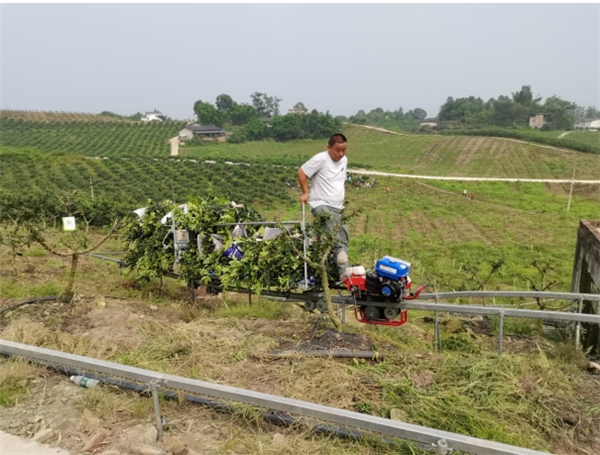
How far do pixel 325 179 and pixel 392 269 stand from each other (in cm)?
137

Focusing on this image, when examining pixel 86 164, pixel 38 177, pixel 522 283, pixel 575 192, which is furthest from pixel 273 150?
pixel 522 283

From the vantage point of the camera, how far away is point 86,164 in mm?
45531

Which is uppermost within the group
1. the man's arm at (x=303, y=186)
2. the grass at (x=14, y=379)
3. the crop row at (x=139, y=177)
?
the man's arm at (x=303, y=186)

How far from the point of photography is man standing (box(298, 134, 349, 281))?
214 inches

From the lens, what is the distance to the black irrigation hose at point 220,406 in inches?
115

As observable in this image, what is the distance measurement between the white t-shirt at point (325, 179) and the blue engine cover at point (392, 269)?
90 centimetres

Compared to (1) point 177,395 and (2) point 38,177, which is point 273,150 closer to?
(2) point 38,177

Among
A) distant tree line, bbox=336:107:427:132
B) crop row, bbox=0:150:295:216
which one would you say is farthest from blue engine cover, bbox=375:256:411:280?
distant tree line, bbox=336:107:427:132

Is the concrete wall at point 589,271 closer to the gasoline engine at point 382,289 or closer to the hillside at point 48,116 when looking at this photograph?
the gasoline engine at point 382,289

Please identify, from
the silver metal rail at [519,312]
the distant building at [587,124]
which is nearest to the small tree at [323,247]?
the silver metal rail at [519,312]

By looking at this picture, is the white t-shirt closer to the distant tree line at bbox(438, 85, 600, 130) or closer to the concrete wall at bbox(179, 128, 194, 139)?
the concrete wall at bbox(179, 128, 194, 139)

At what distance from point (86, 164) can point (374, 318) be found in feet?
153

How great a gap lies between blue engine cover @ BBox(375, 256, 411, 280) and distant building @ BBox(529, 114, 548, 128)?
101936mm

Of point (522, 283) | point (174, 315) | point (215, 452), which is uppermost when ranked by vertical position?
point (215, 452)
